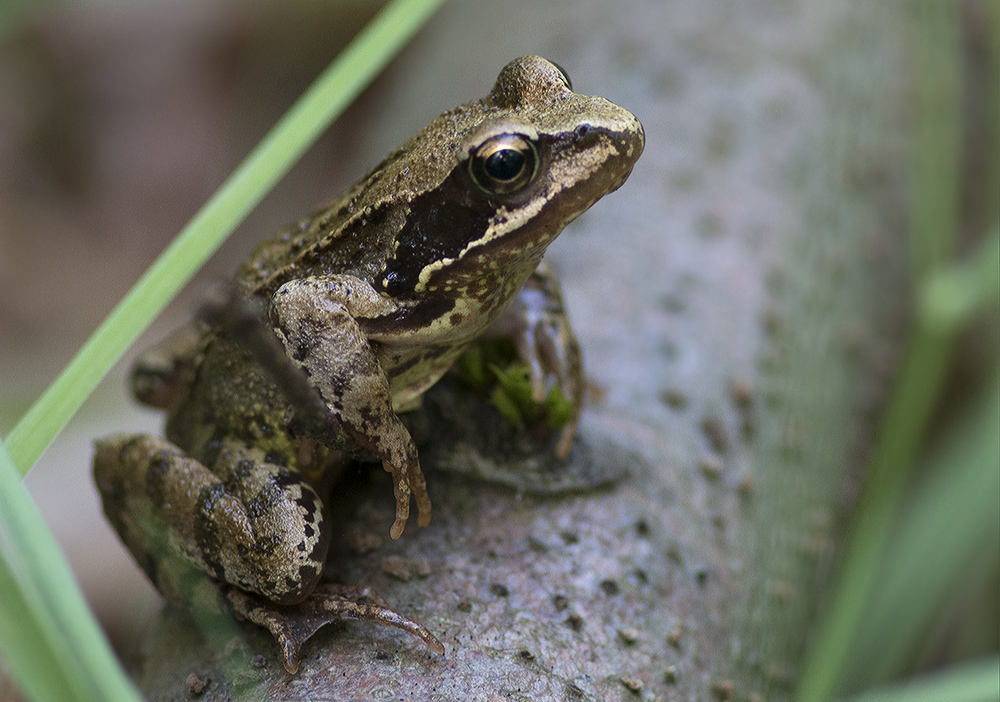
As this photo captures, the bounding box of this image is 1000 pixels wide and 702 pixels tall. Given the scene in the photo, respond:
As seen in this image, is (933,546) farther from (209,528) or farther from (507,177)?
(209,528)

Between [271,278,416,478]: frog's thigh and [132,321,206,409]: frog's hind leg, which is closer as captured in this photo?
[271,278,416,478]: frog's thigh

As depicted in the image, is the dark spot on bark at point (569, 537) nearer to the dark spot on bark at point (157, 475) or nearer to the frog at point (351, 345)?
the frog at point (351, 345)

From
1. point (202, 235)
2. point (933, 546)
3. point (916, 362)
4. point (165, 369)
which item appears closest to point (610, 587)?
point (933, 546)

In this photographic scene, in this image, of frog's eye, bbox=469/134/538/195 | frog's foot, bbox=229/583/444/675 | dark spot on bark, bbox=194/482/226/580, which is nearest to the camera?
frog's foot, bbox=229/583/444/675

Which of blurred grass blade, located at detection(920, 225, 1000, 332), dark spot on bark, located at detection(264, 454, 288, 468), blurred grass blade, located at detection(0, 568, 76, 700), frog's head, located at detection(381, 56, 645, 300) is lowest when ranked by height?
blurred grass blade, located at detection(0, 568, 76, 700)

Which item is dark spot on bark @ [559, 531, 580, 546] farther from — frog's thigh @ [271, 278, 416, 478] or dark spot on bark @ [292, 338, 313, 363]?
dark spot on bark @ [292, 338, 313, 363]

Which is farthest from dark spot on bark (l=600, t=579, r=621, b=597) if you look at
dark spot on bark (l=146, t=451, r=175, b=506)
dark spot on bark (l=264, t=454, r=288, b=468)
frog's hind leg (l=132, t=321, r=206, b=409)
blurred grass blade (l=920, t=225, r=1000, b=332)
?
blurred grass blade (l=920, t=225, r=1000, b=332)

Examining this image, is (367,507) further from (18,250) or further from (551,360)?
(18,250)

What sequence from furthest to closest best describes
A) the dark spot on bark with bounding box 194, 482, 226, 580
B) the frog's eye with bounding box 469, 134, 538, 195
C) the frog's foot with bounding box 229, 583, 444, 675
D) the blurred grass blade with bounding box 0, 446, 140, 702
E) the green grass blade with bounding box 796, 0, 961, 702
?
the green grass blade with bounding box 796, 0, 961, 702, the dark spot on bark with bounding box 194, 482, 226, 580, the frog's eye with bounding box 469, 134, 538, 195, the frog's foot with bounding box 229, 583, 444, 675, the blurred grass blade with bounding box 0, 446, 140, 702
